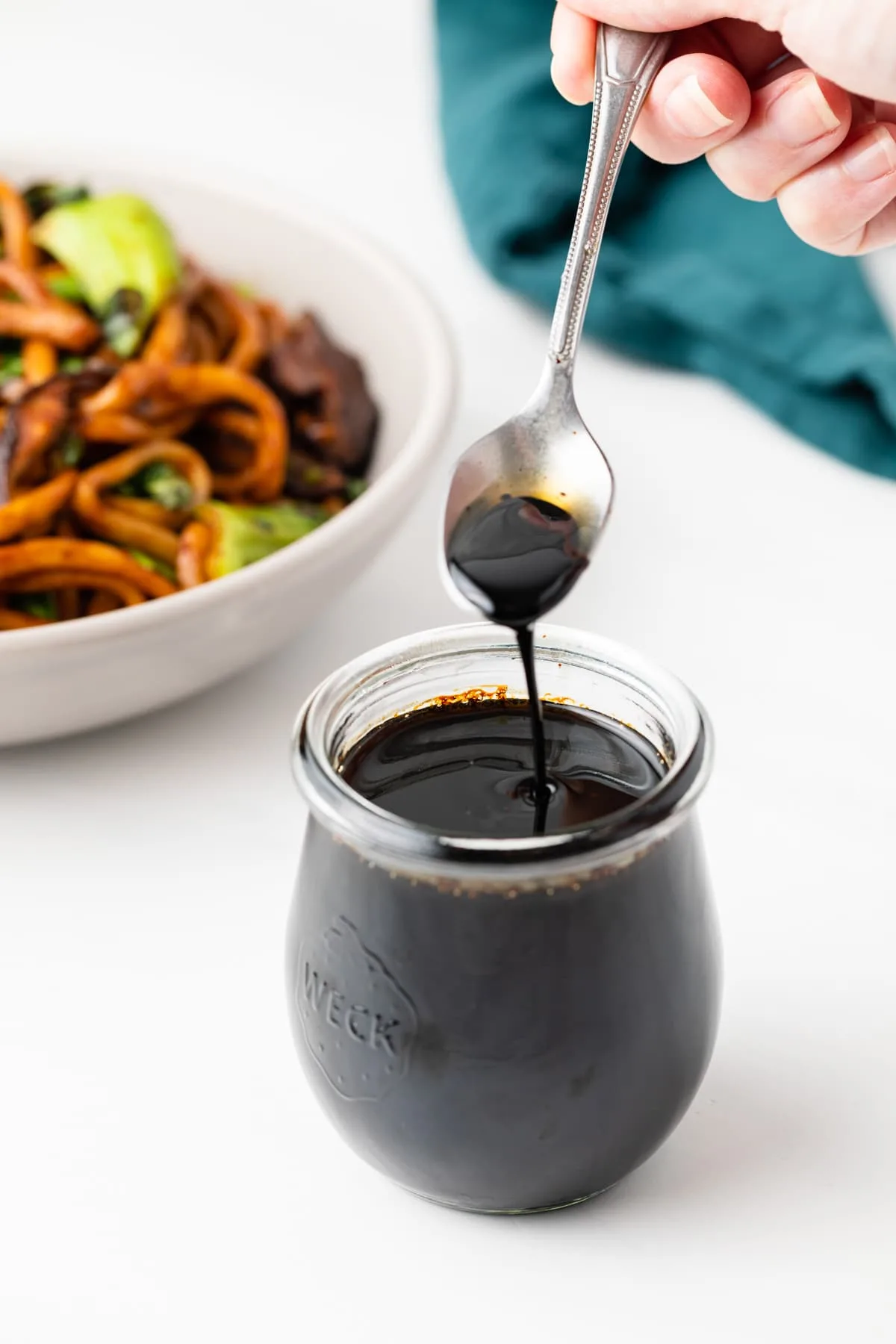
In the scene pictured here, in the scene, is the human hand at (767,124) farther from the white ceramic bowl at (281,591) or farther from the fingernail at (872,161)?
the white ceramic bowl at (281,591)

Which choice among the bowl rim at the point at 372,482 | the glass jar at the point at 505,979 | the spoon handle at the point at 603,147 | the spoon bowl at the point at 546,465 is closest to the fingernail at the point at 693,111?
the spoon handle at the point at 603,147

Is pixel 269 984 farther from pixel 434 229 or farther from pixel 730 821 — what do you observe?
pixel 434 229

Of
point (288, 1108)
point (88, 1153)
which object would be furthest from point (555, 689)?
point (88, 1153)

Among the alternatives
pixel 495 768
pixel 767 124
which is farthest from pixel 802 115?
pixel 495 768

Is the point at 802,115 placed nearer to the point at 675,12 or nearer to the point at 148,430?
the point at 675,12

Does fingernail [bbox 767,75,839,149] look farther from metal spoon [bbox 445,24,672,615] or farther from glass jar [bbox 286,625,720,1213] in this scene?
glass jar [bbox 286,625,720,1213]
